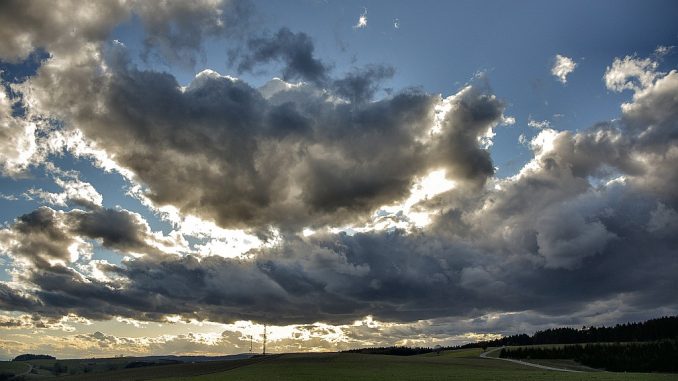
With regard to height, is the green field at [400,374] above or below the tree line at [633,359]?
above

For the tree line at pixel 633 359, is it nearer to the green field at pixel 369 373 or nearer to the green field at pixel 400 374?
the green field at pixel 369 373

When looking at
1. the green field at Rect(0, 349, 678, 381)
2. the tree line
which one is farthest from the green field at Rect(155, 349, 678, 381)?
the tree line

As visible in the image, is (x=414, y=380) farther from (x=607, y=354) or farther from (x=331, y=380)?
(x=607, y=354)

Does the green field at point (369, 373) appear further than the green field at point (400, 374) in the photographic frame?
Yes

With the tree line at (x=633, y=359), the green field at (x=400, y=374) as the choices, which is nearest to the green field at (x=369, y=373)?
the green field at (x=400, y=374)

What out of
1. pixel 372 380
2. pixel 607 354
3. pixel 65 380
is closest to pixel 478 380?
pixel 372 380

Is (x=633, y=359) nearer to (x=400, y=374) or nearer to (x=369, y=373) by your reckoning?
(x=400, y=374)

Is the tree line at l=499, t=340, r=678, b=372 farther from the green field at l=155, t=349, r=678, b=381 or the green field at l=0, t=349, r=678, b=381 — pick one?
the green field at l=155, t=349, r=678, b=381

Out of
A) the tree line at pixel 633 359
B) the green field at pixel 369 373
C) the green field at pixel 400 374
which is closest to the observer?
the green field at pixel 400 374

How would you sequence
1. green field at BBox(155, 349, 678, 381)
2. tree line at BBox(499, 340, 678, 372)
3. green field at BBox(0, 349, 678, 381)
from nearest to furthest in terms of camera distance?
green field at BBox(155, 349, 678, 381)
green field at BBox(0, 349, 678, 381)
tree line at BBox(499, 340, 678, 372)

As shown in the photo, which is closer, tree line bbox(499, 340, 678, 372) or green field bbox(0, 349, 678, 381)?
green field bbox(0, 349, 678, 381)

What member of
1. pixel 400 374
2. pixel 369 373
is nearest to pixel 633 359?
pixel 400 374

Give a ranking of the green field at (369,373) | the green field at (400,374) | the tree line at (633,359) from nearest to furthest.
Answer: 1. the green field at (400,374)
2. the green field at (369,373)
3. the tree line at (633,359)

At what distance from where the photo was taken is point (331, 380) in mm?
84500
